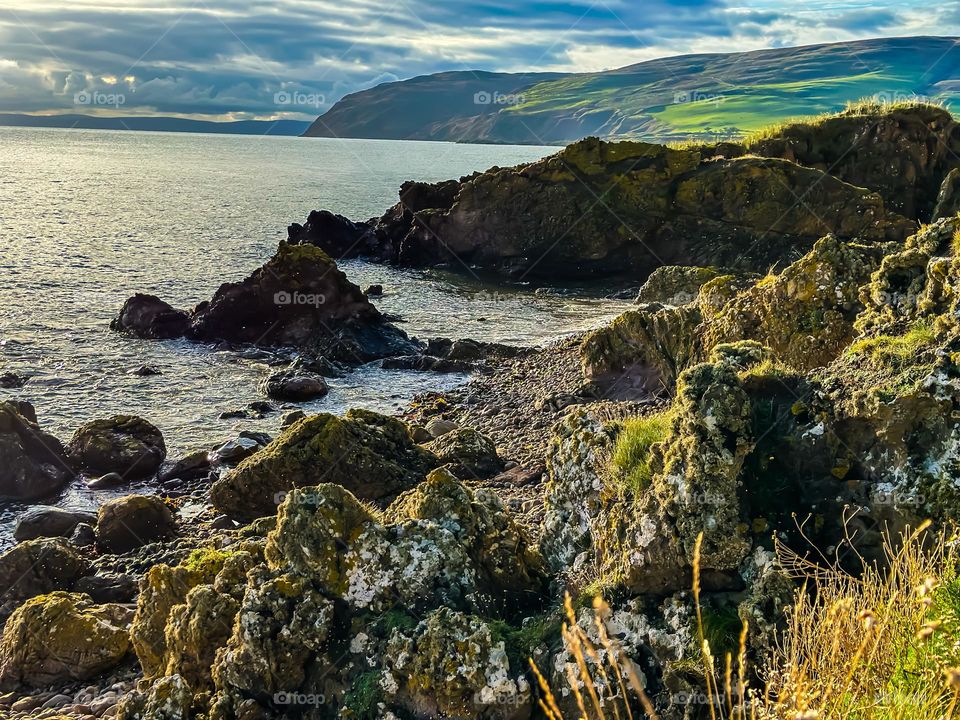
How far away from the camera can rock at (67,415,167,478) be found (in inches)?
882

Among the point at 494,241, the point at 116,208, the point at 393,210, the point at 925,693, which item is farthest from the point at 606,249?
the point at 116,208

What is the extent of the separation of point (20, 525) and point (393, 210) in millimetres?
A: 54563

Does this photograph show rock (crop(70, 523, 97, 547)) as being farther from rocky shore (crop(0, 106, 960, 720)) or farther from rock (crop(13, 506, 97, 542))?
rock (crop(13, 506, 97, 542))

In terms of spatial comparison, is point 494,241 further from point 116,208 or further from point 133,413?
point 116,208

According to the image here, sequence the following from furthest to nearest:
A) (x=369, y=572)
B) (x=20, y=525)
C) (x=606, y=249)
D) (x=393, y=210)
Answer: (x=393, y=210) → (x=606, y=249) → (x=20, y=525) → (x=369, y=572)

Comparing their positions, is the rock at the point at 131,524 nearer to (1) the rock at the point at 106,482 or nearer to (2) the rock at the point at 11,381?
(1) the rock at the point at 106,482

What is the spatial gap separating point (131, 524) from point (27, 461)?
5725 millimetres

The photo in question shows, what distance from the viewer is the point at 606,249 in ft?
183

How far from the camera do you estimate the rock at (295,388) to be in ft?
94.9

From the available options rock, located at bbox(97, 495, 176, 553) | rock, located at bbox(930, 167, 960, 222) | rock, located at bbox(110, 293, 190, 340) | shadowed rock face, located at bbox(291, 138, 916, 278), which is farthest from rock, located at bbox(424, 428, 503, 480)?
rock, located at bbox(930, 167, 960, 222)

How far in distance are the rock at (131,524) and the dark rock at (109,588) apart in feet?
5.01

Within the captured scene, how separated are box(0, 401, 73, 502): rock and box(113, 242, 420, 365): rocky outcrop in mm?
13608

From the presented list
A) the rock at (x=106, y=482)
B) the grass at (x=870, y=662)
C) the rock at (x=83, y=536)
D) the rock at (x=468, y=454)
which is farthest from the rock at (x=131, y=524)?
the grass at (x=870, y=662)

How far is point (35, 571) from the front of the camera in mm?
15680
